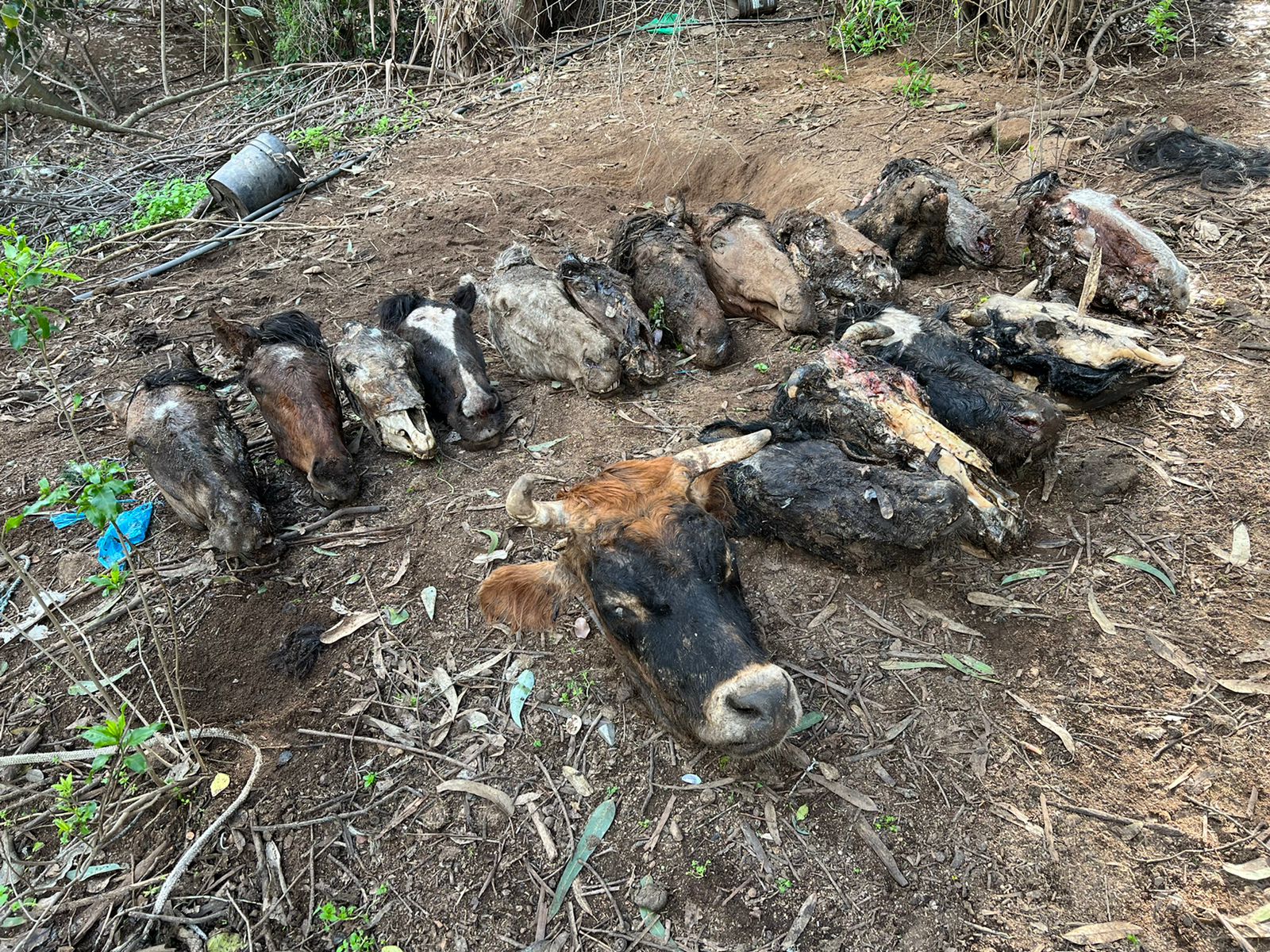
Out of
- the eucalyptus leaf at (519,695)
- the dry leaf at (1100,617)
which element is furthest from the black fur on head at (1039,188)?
the eucalyptus leaf at (519,695)

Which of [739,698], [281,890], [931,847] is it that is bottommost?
[931,847]

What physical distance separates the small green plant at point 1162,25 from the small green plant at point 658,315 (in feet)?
19.4

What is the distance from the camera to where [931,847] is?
2.72 meters

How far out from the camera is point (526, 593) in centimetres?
342

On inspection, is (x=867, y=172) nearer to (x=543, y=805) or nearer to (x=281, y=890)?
(x=543, y=805)

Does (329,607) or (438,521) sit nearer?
(329,607)

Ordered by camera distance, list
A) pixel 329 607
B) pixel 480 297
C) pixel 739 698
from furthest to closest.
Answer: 1. pixel 480 297
2. pixel 329 607
3. pixel 739 698

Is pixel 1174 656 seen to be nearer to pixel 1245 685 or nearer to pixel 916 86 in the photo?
pixel 1245 685

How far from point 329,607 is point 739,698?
231cm

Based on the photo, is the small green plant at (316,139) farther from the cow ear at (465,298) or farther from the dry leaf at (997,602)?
the dry leaf at (997,602)

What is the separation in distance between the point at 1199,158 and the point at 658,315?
463 centimetres

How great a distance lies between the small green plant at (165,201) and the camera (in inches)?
322

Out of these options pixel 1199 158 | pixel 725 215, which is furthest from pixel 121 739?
pixel 1199 158

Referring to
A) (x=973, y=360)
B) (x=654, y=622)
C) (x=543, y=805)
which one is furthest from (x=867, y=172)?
(x=543, y=805)
